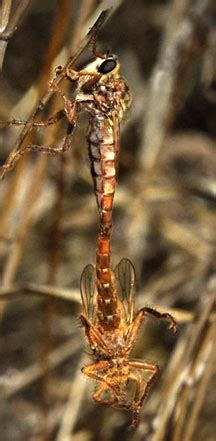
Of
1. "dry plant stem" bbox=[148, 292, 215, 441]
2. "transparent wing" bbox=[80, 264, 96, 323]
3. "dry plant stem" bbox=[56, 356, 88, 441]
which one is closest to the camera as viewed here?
"transparent wing" bbox=[80, 264, 96, 323]

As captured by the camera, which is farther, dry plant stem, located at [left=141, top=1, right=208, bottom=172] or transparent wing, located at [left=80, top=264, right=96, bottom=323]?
dry plant stem, located at [left=141, top=1, right=208, bottom=172]

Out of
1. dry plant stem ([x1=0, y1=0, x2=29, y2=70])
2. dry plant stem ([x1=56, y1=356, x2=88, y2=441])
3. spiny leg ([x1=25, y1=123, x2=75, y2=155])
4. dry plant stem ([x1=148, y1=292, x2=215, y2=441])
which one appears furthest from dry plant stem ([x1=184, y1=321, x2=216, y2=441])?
dry plant stem ([x1=0, y1=0, x2=29, y2=70])

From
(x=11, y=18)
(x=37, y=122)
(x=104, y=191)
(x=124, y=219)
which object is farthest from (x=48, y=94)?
(x=124, y=219)

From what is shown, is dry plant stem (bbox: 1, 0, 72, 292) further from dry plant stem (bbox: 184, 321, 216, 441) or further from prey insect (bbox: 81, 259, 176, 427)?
dry plant stem (bbox: 184, 321, 216, 441)

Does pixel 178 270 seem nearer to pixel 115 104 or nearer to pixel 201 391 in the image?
pixel 201 391

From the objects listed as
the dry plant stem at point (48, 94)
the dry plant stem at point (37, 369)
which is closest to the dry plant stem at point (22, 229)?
the dry plant stem at point (37, 369)

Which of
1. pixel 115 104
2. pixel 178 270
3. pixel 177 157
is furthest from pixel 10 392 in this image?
pixel 115 104

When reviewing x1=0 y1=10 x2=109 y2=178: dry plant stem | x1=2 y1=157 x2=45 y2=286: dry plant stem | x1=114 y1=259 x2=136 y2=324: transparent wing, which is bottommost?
x1=114 y1=259 x2=136 y2=324: transparent wing

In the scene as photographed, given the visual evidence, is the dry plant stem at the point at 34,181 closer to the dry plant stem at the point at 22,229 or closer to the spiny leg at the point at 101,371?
the dry plant stem at the point at 22,229

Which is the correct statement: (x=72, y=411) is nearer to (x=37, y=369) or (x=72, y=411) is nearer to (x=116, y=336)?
(x=37, y=369)
